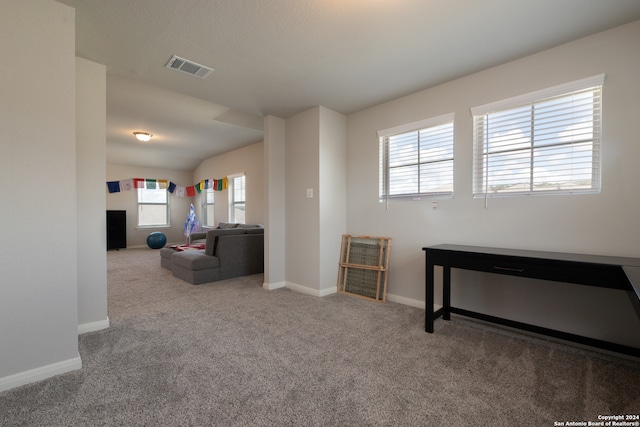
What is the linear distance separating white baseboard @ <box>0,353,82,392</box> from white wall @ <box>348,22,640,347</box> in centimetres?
298

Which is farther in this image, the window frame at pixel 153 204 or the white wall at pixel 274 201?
the window frame at pixel 153 204

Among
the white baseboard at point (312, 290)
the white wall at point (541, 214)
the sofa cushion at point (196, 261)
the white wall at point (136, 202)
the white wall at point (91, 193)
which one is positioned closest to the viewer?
the white wall at point (541, 214)

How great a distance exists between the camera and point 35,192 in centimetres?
175

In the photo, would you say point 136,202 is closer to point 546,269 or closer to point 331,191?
point 331,191

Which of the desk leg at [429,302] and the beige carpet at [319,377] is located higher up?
the desk leg at [429,302]

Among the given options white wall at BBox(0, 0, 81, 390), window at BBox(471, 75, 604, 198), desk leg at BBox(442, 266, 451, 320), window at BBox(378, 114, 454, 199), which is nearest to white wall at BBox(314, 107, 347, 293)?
window at BBox(378, 114, 454, 199)

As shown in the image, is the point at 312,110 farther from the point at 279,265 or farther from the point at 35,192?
the point at 35,192

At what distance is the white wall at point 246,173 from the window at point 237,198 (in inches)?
5.9

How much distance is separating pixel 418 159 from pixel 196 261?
3400 mm

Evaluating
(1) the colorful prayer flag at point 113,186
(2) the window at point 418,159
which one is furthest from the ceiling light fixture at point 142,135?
(2) the window at point 418,159

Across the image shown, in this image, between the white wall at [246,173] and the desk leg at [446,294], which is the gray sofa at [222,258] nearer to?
the white wall at [246,173]

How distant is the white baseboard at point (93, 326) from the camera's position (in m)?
2.45

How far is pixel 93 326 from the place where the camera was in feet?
8.20

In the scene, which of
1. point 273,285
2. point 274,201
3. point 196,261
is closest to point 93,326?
point 196,261
